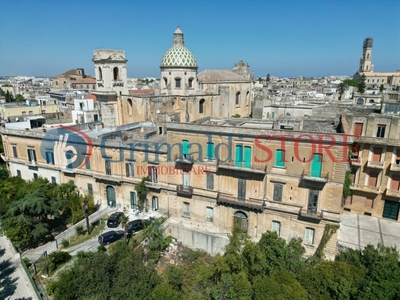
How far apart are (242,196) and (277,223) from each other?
3.55 metres

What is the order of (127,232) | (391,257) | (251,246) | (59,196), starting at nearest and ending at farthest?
1. (391,257)
2. (251,246)
3. (127,232)
4. (59,196)

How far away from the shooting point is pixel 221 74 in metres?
52.2

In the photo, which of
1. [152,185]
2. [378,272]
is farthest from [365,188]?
[152,185]

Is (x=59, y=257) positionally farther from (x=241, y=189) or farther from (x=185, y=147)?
(x=241, y=189)

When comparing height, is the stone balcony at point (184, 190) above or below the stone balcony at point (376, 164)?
below

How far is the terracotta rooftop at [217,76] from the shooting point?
50.2 metres

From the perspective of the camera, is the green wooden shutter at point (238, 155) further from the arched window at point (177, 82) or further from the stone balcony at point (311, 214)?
the arched window at point (177, 82)

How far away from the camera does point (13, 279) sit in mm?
20609

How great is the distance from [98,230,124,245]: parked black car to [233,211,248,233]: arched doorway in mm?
9799

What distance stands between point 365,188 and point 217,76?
106 feet

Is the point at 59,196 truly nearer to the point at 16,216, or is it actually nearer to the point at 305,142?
the point at 16,216

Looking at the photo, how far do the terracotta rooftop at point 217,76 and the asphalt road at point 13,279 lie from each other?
120 ft

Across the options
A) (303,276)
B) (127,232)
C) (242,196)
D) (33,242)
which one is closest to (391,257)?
(303,276)

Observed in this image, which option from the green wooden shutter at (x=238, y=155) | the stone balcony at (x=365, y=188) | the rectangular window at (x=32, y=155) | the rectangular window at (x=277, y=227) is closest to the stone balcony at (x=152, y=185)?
the green wooden shutter at (x=238, y=155)
